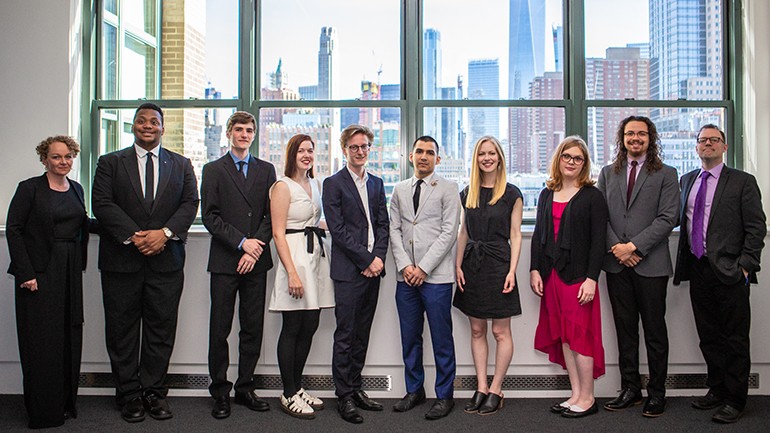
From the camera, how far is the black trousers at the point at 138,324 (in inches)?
143

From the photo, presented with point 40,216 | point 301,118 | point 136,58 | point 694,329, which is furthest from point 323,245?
point 694,329

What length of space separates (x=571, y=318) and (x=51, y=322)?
299 centimetres

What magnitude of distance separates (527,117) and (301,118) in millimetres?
1681

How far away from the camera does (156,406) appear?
144 inches

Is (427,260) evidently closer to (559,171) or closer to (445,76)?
(559,171)

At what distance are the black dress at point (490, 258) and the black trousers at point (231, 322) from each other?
1.27 meters

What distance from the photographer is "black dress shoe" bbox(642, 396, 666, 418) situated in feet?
11.9

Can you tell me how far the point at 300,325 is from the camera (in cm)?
368

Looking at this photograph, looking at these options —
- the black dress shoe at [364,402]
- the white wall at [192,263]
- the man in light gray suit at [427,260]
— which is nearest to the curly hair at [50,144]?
the white wall at [192,263]

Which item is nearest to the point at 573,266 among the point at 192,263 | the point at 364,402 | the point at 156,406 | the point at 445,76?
the point at 364,402

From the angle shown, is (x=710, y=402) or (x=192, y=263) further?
(x=192, y=263)

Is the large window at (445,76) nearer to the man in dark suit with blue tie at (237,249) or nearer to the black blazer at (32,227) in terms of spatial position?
the man in dark suit with blue tie at (237,249)

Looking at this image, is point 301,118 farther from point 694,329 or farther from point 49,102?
point 694,329

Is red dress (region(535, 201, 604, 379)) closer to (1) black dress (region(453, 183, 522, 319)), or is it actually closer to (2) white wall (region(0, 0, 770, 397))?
(1) black dress (region(453, 183, 522, 319))
